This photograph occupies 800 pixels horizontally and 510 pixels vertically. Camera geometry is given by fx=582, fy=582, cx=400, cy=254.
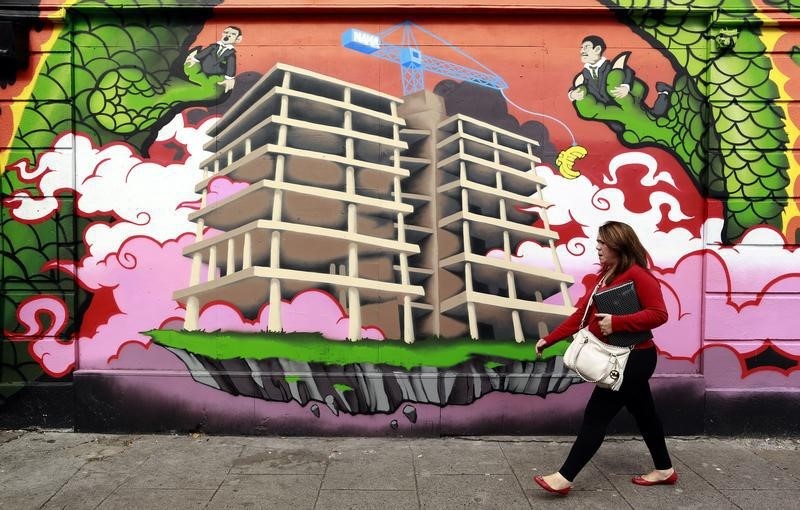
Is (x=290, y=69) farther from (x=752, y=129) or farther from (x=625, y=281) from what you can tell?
(x=752, y=129)

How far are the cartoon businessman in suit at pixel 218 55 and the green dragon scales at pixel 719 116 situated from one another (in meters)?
2.88

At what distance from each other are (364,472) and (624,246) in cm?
231

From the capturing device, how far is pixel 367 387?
4.72 meters

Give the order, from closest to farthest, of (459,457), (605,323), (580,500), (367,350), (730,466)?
(605,323) → (580,500) → (730,466) → (459,457) → (367,350)

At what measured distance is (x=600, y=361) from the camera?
11.5ft

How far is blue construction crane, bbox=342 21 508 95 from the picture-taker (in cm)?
477

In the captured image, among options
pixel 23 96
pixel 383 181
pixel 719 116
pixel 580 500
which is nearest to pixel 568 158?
pixel 719 116

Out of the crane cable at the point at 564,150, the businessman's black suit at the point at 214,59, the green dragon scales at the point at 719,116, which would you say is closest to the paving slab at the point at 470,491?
the crane cable at the point at 564,150

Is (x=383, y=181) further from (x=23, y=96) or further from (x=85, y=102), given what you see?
(x=23, y=96)

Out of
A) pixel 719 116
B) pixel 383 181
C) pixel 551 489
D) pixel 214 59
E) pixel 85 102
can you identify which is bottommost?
pixel 551 489

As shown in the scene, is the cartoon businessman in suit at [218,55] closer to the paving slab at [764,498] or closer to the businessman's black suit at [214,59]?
the businessman's black suit at [214,59]

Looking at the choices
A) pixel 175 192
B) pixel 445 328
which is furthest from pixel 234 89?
pixel 445 328

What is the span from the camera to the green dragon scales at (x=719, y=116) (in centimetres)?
477

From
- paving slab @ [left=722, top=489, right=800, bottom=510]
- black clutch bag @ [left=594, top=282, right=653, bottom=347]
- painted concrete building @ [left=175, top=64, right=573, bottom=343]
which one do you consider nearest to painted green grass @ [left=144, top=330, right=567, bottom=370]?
painted concrete building @ [left=175, top=64, right=573, bottom=343]
